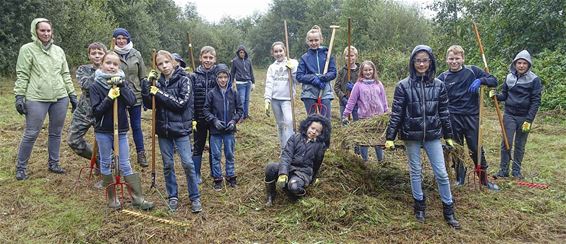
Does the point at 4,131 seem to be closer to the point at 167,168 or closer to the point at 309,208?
the point at 167,168

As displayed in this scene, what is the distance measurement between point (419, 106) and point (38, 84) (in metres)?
4.45

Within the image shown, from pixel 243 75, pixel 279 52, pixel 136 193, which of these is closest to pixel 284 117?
pixel 279 52

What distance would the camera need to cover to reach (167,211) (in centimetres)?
495

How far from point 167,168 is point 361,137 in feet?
7.37

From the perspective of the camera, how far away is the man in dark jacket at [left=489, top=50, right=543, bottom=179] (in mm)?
6188

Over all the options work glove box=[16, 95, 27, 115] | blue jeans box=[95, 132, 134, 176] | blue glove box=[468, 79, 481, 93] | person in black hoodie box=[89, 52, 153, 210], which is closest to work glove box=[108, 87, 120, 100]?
person in black hoodie box=[89, 52, 153, 210]

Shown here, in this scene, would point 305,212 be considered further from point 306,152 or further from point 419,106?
point 419,106

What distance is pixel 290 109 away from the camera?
21.0 feet

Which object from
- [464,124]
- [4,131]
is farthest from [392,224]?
[4,131]

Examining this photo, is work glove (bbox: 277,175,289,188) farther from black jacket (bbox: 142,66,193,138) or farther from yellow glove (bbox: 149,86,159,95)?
yellow glove (bbox: 149,86,159,95)

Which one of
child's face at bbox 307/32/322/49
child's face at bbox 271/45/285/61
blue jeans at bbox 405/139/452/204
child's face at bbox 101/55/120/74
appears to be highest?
child's face at bbox 307/32/322/49

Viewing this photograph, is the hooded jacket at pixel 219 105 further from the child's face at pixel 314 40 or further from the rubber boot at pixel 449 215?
the rubber boot at pixel 449 215

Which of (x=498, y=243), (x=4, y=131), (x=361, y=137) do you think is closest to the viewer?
(x=498, y=243)

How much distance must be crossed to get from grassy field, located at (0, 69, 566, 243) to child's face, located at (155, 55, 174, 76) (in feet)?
4.79
